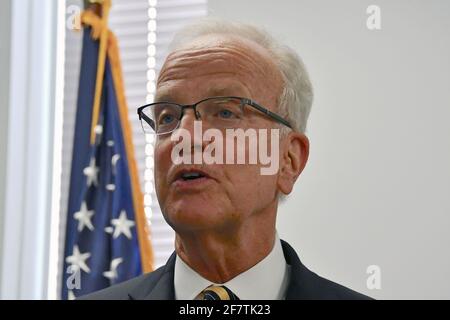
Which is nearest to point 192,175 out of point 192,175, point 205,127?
point 192,175

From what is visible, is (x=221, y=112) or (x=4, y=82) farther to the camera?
(x=4, y=82)

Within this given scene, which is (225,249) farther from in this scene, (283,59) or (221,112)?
(283,59)

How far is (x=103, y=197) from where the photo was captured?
2.13m

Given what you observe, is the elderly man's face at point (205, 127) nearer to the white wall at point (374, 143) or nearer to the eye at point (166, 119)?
the eye at point (166, 119)

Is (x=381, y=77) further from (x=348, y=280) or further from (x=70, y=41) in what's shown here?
(x=70, y=41)

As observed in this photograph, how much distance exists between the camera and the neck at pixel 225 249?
148 centimetres

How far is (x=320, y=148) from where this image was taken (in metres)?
1.90

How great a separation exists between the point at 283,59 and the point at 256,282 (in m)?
0.49

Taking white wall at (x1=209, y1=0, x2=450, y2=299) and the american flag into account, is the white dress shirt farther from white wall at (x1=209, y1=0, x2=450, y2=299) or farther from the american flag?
the american flag

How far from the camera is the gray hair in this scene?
149cm

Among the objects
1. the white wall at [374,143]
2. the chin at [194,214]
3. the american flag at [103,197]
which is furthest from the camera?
the american flag at [103,197]

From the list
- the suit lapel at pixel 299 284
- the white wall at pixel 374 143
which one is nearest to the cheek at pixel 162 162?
the suit lapel at pixel 299 284

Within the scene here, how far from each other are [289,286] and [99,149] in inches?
36.1

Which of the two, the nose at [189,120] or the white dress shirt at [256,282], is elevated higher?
the nose at [189,120]
